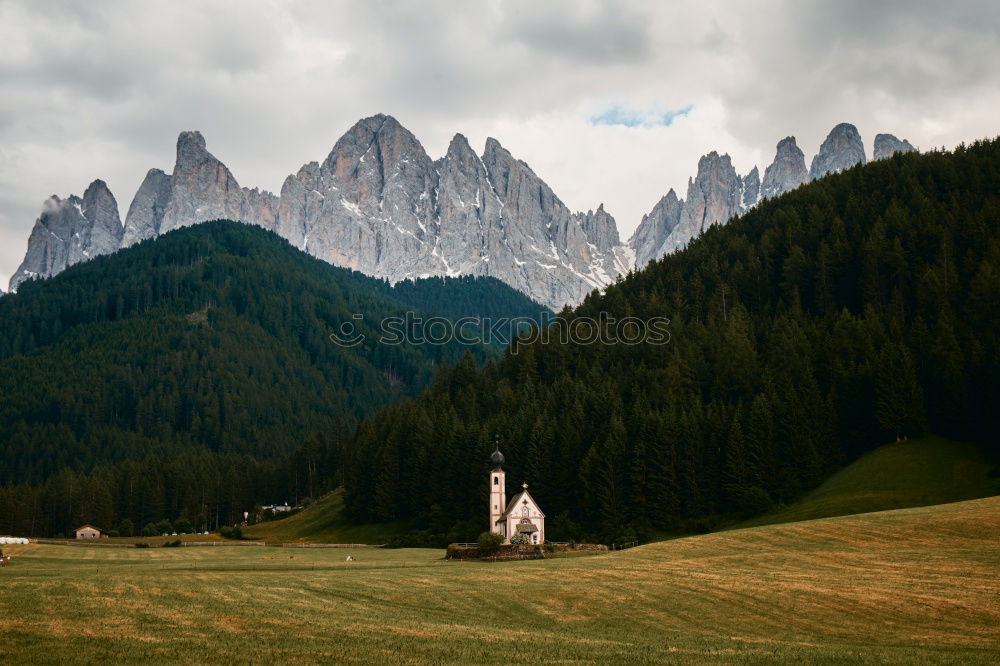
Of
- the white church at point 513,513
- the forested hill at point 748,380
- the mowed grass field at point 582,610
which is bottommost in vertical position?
the mowed grass field at point 582,610

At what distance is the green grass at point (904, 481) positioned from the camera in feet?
266

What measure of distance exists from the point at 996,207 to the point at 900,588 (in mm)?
101484

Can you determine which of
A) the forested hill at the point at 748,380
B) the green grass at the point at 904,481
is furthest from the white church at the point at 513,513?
the green grass at the point at 904,481

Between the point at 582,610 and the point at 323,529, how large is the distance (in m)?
93.1

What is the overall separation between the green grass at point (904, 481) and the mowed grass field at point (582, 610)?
1872 cm

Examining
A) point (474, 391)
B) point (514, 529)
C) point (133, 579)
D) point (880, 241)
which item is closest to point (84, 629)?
point (133, 579)

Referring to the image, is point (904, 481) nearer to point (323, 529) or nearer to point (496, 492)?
point (496, 492)

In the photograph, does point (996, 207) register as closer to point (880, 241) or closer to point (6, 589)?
point (880, 241)

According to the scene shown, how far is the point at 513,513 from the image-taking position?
3866 inches

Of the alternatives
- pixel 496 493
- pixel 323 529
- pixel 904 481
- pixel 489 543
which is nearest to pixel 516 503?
pixel 496 493

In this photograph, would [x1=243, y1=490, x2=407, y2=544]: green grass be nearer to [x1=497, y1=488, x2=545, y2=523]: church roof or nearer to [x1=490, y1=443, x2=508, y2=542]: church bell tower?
[x1=490, y1=443, x2=508, y2=542]: church bell tower

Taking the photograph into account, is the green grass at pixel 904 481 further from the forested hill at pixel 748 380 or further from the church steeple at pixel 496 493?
the church steeple at pixel 496 493

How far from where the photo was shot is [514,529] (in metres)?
97.1

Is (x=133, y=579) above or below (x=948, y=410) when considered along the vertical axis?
below
